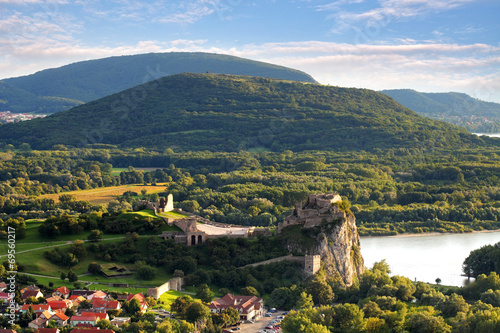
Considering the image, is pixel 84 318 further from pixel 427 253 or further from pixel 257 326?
pixel 427 253

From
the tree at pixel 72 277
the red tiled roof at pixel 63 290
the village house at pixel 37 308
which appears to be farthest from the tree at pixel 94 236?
the village house at pixel 37 308

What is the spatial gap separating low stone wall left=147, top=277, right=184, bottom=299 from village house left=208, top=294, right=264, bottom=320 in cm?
364

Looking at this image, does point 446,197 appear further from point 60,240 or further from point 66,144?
point 66,144

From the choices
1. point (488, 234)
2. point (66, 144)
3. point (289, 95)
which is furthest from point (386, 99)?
point (488, 234)

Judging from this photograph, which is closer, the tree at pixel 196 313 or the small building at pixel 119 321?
the small building at pixel 119 321

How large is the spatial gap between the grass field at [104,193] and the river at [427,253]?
33191 mm

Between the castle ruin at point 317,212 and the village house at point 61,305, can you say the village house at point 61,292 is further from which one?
the castle ruin at point 317,212

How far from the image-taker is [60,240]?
173 ft

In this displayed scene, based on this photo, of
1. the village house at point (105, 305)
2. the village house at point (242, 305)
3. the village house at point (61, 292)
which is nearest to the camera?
the village house at point (105, 305)

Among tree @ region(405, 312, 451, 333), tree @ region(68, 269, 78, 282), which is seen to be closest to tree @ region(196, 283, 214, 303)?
tree @ region(68, 269, 78, 282)

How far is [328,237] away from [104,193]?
160 ft

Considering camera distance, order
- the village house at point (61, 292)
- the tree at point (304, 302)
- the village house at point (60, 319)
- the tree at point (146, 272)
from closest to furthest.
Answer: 1. the village house at point (60, 319)
2. the village house at point (61, 292)
3. the tree at point (304, 302)
4. the tree at point (146, 272)

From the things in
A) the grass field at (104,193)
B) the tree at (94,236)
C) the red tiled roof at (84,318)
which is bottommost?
the red tiled roof at (84,318)

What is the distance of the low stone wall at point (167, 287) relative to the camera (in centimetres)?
4459
